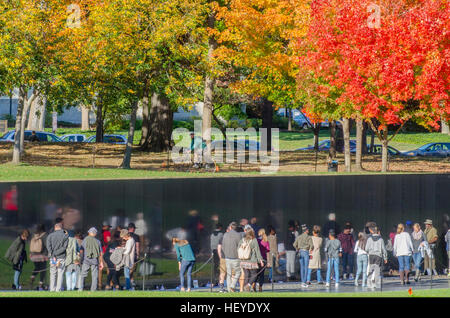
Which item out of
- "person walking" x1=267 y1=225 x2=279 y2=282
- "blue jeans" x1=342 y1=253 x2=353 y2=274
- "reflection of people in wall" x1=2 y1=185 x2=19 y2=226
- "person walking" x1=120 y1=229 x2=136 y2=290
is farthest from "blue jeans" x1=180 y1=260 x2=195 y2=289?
"blue jeans" x1=342 y1=253 x2=353 y2=274

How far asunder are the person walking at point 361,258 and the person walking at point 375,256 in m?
0.11

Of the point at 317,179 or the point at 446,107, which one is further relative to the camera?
the point at 446,107

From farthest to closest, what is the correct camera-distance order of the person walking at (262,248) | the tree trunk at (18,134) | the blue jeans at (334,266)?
1. the tree trunk at (18,134)
2. the blue jeans at (334,266)
3. the person walking at (262,248)

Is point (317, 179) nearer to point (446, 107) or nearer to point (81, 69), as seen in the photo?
point (446, 107)

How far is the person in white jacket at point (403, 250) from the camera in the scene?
21.2 meters

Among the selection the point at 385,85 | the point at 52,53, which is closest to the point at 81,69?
the point at 52,53

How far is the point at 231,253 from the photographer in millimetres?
18547

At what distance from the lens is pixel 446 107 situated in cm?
2980

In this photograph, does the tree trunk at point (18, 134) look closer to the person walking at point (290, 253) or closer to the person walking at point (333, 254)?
the person walking at point (290, 253)

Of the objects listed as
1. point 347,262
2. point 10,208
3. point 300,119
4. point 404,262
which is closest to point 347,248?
point 347,262

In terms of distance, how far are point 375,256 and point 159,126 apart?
22002 mm

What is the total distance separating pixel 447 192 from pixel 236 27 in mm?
12778

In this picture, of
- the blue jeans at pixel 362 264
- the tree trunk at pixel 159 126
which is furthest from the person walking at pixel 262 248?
the tree trunk at pixel 159 126

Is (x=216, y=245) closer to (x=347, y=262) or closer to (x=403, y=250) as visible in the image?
(x=347, y=262)
